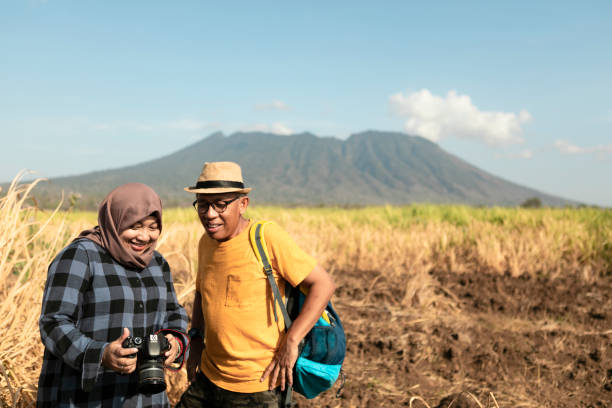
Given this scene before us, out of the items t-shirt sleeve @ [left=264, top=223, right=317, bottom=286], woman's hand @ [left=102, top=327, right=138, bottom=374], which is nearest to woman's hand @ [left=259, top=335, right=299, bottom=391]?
t-shirt sleeve @ [left=264, top=223, right=317, bottom=286]

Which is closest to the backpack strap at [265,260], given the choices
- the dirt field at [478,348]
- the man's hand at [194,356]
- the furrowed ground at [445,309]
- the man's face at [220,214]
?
the man's face at [220,214]

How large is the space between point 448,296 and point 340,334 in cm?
415

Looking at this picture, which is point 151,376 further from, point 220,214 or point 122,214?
point 220,214

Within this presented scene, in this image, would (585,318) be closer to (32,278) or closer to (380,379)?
(380,379)

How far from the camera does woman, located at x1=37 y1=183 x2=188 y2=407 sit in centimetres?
143

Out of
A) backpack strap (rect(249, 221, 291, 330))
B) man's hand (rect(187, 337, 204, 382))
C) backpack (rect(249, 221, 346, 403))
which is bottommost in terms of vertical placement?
man's hand (rect(187, 337, 204, 382))

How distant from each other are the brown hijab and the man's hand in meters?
0.62

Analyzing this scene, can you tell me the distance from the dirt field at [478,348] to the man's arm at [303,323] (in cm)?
102

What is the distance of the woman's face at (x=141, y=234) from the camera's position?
1640 millimetres

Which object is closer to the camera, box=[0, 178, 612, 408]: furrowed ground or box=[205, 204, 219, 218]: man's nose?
box=[205, 204, 219, 218]: man's nose

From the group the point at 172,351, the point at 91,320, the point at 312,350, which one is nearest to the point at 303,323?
the point at 312,350

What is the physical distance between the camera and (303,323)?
5.81ft

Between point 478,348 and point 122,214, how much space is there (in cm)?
346

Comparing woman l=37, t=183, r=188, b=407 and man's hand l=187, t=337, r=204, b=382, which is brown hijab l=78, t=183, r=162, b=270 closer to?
woman l=37, t=183, r=188, b=407
